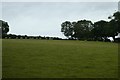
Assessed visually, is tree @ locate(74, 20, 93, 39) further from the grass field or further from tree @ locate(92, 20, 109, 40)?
the grass field

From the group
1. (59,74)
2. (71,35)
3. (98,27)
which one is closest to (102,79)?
(59,74)

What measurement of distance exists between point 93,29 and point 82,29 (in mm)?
12082

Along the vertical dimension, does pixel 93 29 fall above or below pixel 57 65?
above

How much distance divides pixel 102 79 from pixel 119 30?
270ft

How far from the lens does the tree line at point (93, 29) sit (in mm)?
91875

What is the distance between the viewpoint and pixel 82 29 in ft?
436

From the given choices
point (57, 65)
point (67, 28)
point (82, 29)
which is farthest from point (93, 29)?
point (57, 65)

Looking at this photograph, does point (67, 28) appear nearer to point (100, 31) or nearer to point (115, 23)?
point (100, 31)

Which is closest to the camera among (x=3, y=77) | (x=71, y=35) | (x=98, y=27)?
(x=3, y=77)

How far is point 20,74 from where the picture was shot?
11086mm

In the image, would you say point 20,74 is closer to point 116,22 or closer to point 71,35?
point 116,22

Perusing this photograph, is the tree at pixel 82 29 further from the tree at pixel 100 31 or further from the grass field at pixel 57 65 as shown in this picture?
the grass field at pixel 57 65

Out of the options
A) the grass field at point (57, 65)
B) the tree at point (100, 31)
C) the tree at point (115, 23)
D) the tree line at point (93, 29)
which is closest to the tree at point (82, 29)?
the tree line at point (93, 29)

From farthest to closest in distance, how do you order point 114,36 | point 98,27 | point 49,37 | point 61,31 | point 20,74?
point 61,31
point 49,37
point 98,27
point 114,36
point 20,74
